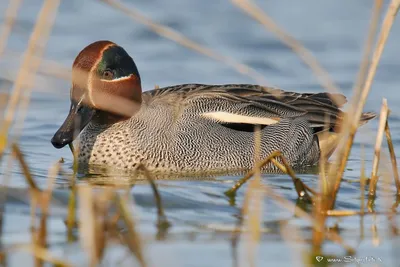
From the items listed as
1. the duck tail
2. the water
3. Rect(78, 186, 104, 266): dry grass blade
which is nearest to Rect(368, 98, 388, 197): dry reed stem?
the water

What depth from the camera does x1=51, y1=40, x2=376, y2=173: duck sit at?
26.1 feet

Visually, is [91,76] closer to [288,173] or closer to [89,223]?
[288,173]

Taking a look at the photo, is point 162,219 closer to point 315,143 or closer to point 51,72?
point 51,72

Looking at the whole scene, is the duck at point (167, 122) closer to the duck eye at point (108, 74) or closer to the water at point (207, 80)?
the duck eye at point (108, 74)

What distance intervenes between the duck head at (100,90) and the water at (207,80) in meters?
0.48

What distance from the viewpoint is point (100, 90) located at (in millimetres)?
8086

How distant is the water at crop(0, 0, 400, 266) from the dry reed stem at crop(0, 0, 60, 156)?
0.15 meters

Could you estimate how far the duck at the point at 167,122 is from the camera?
7941 millimetres

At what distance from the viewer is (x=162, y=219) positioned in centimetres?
632

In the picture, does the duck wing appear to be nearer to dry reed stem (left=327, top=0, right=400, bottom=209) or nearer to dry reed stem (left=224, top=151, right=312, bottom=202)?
dry reed stem (left=224, top=151, right=312, bottom=202)

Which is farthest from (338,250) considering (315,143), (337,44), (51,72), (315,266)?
(337,44)

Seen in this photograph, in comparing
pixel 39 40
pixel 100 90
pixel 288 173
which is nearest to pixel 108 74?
pixel 100 90

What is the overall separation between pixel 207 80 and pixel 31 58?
7174mm

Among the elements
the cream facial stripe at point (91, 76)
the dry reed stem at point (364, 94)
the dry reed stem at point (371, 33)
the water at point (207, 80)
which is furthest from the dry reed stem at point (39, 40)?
the cream facial stripe at point (91, 76)
